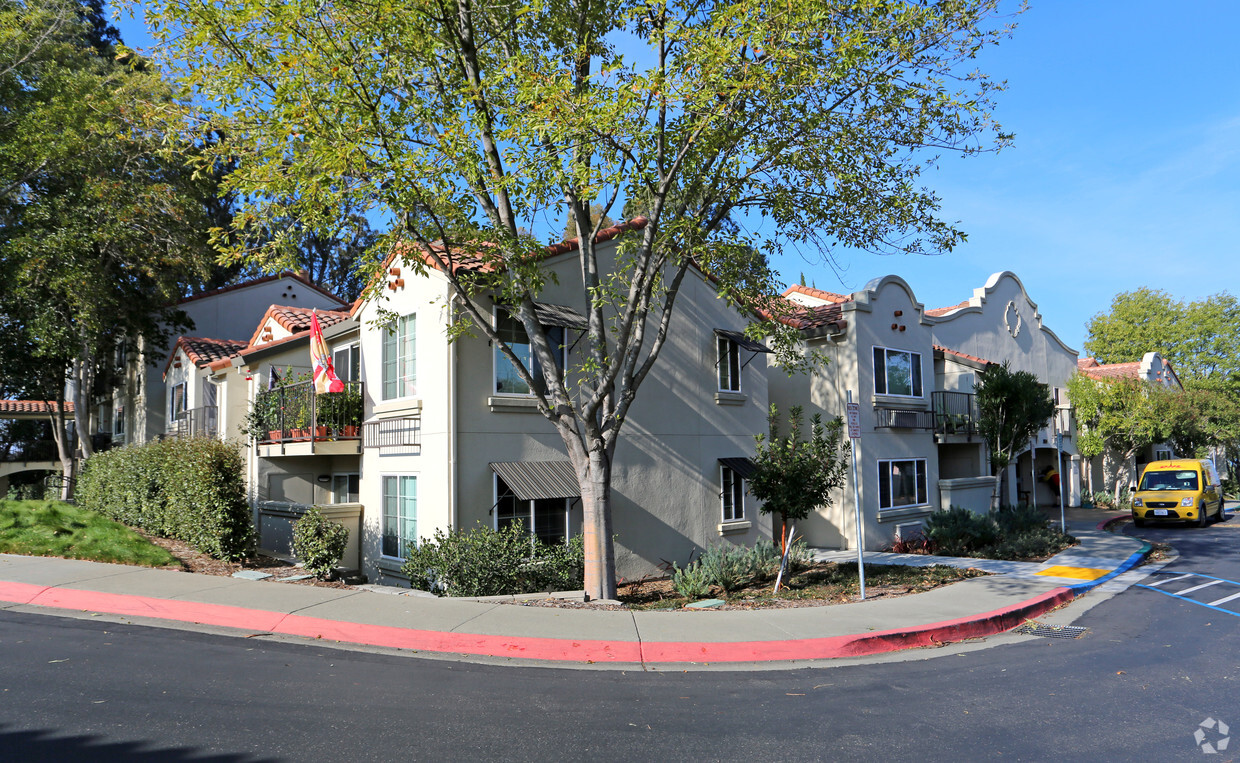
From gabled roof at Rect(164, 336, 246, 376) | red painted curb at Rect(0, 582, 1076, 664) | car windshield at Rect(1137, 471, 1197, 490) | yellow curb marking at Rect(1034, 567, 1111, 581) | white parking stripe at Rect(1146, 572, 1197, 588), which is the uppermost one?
gabled roof at Rect(164, 336, 246, 376)

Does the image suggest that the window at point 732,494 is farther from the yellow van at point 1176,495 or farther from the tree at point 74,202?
the yellow van at point 1176,495

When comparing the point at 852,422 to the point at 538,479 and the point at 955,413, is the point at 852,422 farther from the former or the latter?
the point at 955,413

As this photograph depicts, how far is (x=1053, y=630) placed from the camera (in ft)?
32.2

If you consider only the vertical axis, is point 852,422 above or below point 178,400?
below

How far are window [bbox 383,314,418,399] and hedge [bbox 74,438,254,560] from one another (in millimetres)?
3084

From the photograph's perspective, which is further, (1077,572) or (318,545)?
(1077,572)

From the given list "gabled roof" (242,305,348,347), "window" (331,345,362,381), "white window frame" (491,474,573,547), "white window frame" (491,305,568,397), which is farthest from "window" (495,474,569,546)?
"gabled roof" (242,305,348,347)

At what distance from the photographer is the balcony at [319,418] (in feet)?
49.8

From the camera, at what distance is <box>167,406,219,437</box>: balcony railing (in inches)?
782

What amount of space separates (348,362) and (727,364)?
8.16m

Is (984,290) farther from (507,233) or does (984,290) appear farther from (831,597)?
(507,233)

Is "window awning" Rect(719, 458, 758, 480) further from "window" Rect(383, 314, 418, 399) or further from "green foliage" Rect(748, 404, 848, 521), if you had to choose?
"window" Rect(383, 314, 418, 399)

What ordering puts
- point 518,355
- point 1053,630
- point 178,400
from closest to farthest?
point 1053,630 < point 518,355 < point 178,400

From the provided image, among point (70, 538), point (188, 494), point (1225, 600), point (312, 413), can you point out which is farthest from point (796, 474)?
point (70, 538)
